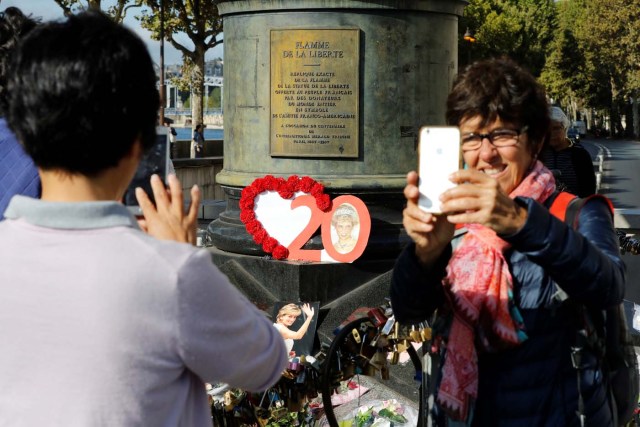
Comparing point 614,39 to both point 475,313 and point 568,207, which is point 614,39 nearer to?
point 568,207

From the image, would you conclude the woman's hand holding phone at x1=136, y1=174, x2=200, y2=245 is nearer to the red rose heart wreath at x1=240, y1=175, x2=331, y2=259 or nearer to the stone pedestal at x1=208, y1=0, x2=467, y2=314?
the stone pedestal at x1=208, y1=0, x2=467, y2=314

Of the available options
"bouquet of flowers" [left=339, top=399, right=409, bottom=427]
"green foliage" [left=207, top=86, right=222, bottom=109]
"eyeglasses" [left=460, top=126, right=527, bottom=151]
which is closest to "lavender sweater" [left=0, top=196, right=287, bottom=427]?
"eyeglasses" [left=460, top=126, right=527, bottom=151]

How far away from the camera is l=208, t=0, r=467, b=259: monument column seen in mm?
6977

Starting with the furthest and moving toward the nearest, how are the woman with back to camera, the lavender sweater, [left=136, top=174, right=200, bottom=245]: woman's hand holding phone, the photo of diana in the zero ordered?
the photo of diana in the zero < the woman with back to camera < [left=136, top=174, right=200, bottom=245]: woman's hand holding phone < the lavender sweater

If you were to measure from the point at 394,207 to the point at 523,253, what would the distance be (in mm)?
4676

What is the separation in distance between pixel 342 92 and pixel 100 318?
5239mm

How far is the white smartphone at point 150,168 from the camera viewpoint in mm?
2326

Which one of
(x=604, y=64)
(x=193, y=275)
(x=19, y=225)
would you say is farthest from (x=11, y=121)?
(x=604, y=64)

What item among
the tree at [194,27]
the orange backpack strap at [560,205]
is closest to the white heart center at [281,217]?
the orange backpack strap at [560,205]

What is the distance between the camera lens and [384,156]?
716cm

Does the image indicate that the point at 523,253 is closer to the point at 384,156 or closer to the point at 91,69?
the point at 91,69

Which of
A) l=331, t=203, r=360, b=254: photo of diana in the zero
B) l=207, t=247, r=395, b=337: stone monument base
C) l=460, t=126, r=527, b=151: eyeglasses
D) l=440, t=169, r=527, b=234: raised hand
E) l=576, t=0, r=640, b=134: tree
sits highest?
l=576, t=0, r=640, b=134: tree

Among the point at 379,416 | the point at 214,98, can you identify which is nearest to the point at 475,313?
the point at 379,416

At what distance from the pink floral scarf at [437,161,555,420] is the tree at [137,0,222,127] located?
35.4m
